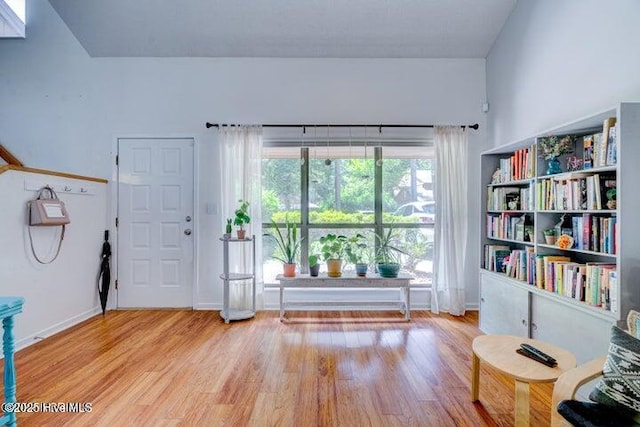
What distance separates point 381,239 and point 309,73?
2.14 metres

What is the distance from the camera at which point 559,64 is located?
2766 mm

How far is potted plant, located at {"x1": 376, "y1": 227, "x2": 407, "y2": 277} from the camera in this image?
3477mm

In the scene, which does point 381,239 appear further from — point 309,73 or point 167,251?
point 167,251

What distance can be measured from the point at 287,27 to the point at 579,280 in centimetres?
347

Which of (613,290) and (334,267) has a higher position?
(613,290)

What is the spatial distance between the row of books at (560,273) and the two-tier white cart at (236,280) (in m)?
2.45

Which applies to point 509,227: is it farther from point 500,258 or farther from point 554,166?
point 554,166

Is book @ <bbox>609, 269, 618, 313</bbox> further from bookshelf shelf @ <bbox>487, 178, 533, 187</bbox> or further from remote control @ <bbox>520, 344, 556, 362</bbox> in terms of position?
bookshelf shelf @ <bbox>487, 178, 533, 187</bbox>

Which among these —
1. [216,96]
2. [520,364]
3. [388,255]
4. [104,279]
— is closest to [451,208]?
[388,255]

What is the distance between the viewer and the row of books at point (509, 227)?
111 inches

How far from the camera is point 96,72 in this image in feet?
12.5

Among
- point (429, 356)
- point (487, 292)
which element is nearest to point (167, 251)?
point (429, 356)

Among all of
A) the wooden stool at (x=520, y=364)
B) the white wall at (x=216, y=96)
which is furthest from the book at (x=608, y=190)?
the white wall at (x=216, y=96)

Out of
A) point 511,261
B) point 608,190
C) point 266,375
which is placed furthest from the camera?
point 511,261
